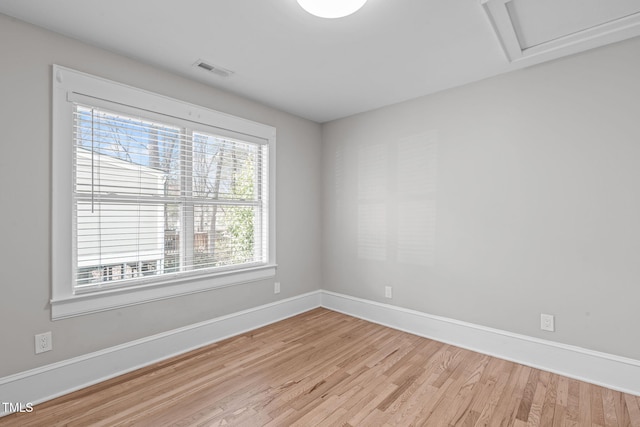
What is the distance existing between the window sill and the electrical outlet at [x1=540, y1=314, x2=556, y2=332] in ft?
8.66

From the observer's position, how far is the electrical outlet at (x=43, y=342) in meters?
2.02

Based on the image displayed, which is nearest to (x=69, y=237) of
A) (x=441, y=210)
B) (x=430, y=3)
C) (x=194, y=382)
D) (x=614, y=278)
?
(x=194, y=382)

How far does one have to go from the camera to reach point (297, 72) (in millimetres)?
2686

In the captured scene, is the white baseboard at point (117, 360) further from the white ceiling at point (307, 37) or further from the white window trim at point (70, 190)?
the white ceiling at point (307, 37)

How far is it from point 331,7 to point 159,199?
1.99m

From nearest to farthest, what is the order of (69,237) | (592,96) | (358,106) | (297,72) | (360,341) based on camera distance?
(69,237), (592,96), (297,72), (360,341), (358,106)

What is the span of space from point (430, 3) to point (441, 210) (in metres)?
1.82

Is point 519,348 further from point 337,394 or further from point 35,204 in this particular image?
point 35,204

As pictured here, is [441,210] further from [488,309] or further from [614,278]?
[614,278]

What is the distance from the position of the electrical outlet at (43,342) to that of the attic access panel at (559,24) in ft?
11.5

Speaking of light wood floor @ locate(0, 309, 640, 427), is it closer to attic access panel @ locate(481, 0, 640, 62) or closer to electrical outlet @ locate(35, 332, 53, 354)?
electrical outlet @ locate(35, 332, 53, 354)

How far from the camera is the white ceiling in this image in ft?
6.07

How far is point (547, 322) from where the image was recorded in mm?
2449

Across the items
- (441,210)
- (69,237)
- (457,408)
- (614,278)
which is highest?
(441,210)
